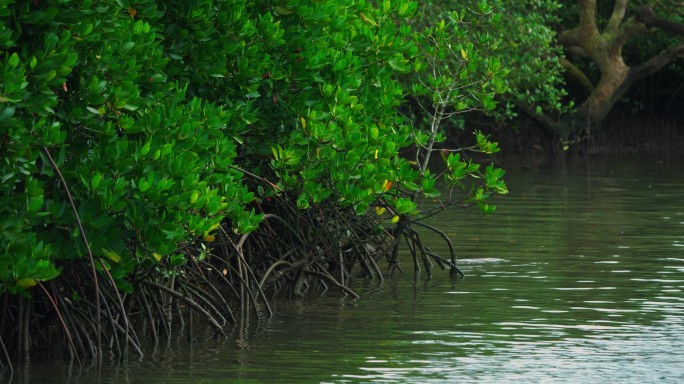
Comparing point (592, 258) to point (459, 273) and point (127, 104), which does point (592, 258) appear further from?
point (127, 104)

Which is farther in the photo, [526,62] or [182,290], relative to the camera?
[526,62]

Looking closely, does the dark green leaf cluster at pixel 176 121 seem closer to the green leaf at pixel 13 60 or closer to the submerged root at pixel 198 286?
the green leaf at pixel 13 60

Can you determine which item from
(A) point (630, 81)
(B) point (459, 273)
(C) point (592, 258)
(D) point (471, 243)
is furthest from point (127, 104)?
(A) point (630, 81)

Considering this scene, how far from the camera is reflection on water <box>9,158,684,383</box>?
860 centimetres

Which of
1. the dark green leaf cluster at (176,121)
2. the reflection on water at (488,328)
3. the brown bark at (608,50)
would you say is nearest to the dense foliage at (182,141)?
the dark green leaf cluster at (176,121)

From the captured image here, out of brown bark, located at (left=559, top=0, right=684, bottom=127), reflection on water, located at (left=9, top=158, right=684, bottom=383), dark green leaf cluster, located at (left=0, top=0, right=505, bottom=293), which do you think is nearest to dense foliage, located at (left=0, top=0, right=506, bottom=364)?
dark green leaf cluster, located at (left=0, top=0, right=505, bottom=293)

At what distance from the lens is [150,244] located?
8711mm

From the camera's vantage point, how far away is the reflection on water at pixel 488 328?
8.60 metres

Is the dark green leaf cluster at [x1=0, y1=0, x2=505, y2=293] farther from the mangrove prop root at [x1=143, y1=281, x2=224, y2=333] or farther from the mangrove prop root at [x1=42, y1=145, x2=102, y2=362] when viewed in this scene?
the mangrove prop root at [x1=143, y1=281, x2=224, y2=333]

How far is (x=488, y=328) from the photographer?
33.5ft

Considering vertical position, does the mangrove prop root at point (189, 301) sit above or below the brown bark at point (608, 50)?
below

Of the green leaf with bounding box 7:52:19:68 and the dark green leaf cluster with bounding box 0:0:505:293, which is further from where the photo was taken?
the dark green leaf cluster with bounding box 0:0:505:293

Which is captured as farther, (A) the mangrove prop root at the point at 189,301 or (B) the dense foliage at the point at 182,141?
(A) the mangrove prop root at the point at 189,301

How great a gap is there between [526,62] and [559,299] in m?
16.3
